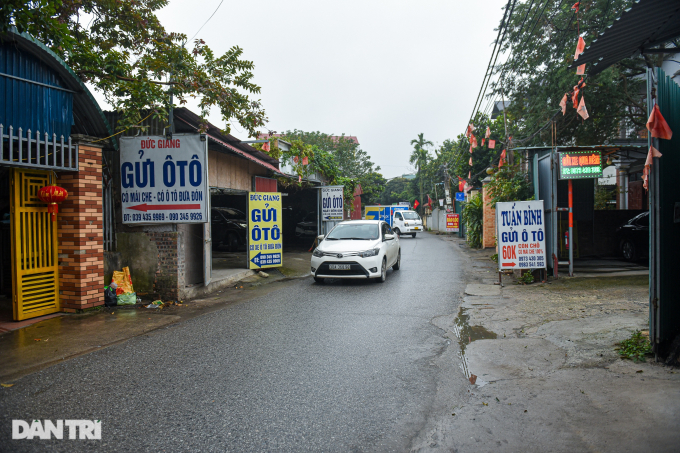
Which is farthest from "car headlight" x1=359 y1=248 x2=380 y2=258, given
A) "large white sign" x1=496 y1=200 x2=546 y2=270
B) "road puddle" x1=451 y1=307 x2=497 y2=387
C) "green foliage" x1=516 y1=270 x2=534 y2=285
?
"road puddle" x1=451 y1=307 x2=497 y2=387

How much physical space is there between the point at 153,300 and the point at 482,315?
247 inches

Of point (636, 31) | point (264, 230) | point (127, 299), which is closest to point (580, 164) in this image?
point (636, 31)

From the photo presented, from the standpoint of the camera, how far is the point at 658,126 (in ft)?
15.2

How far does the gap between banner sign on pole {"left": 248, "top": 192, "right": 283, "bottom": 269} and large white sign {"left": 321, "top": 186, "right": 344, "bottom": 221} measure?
513 cm

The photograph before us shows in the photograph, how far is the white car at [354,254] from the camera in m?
10.9

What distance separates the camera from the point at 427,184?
59.8 m

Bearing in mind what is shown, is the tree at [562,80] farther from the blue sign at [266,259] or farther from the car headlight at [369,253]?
the blue sign at [266,259]

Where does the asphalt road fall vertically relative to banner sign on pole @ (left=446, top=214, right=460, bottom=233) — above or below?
below

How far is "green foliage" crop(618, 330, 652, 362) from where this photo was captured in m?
4.92

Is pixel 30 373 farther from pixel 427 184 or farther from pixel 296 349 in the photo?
pixel 427 184

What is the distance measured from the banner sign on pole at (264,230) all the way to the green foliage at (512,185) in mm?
6151

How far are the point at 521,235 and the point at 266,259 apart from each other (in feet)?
22.0

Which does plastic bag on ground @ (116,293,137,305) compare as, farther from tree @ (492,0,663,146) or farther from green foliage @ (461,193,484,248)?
green foliage @ (461,193,484,248)

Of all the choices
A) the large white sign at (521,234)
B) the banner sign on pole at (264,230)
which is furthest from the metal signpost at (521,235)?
the banner sign on pole at (264,230)
